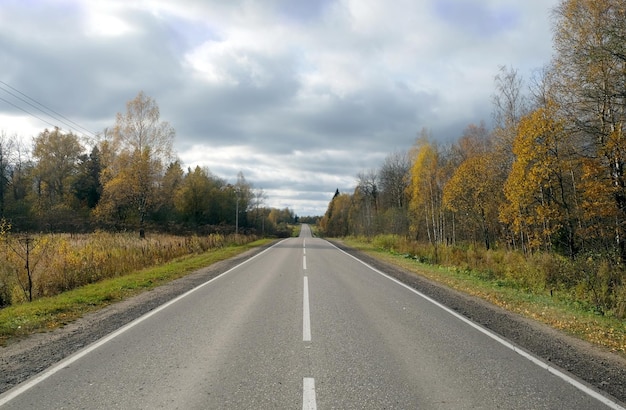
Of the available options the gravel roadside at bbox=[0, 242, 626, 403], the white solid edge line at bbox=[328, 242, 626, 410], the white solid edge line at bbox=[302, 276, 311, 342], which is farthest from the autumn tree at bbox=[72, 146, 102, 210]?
the white solid edge line at bbox=[328, 242, 626, 410]

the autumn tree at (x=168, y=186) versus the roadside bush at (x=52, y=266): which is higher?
the autumn tree at (x=168, y=186)

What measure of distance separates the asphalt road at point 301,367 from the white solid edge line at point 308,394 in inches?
0.4

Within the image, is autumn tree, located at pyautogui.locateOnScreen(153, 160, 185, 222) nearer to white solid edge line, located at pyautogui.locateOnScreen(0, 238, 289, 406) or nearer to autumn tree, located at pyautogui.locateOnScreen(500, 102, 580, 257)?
autumn tree, located at pyautogui.locateOnScreen(500, 102, 580, 257)

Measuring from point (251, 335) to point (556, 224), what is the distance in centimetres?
2307

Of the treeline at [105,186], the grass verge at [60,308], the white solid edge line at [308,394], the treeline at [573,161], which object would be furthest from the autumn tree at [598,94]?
the treeline at [105,186]

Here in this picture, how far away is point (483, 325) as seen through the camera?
27.2 ft

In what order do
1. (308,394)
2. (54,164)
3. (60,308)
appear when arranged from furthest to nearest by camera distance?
(54,164) → (60,308) → (308,394)

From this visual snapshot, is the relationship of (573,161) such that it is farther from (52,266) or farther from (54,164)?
(54,164)

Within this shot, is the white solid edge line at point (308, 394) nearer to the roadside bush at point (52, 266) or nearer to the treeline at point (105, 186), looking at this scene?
the roadside bush at point (52, 266)

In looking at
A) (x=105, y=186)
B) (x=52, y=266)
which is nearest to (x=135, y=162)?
(x=105, y=186)

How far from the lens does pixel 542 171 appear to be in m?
22.7

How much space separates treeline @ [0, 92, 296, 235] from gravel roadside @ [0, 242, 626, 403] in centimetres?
3034

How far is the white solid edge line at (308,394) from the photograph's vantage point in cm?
423

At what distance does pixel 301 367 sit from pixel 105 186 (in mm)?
40096
